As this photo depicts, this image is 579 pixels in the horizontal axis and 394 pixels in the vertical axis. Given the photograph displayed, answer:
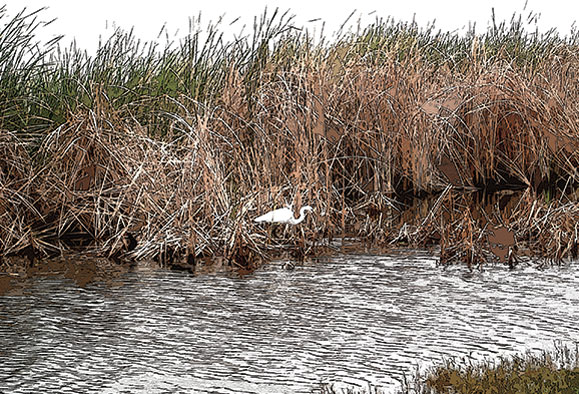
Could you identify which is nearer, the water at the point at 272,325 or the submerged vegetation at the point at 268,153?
the water at the point at 272,325

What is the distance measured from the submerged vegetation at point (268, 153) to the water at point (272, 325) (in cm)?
86

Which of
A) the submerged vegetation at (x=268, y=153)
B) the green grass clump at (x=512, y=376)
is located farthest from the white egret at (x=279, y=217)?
the green grass clump at (x=512, y=376)

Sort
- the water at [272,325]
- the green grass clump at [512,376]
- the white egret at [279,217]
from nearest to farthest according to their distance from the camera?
1. the green grass clump at [512,376]
2. the water at [272,325]
3. the white egret at [279,217]

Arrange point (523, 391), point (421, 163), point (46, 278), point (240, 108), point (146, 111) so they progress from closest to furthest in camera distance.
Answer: point (523, 391), point (46, 278), point (240, 108), point (146, 111), point (421, 163)

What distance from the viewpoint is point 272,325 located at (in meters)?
6.32

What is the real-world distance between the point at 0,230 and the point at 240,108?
3208mm

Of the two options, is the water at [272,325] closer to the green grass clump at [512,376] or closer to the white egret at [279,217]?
the green grass clump at [512,376]

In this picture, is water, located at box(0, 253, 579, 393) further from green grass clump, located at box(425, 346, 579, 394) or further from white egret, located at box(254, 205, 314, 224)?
white egret, located at box(254, 205, 314, 224)

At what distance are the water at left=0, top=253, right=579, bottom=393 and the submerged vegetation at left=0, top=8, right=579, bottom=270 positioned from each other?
34.0 inches

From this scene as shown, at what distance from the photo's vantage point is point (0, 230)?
30.7 feet

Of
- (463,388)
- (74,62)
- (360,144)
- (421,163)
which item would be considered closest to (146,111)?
(74,62)

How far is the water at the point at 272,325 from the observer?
17.2ft

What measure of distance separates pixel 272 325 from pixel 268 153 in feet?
13.9

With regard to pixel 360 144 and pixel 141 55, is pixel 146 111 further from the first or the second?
pixel 360 144
